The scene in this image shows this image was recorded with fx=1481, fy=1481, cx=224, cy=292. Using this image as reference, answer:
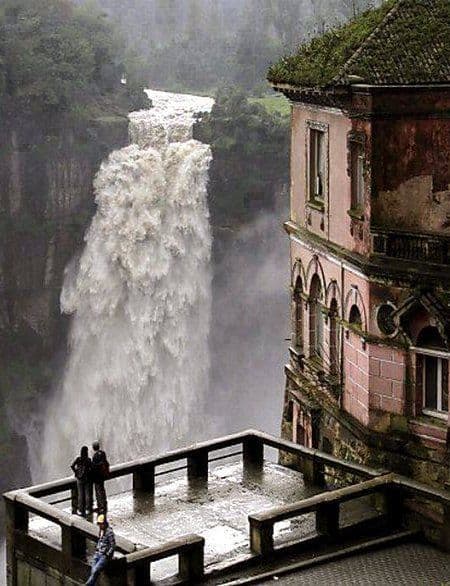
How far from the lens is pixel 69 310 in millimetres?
85688

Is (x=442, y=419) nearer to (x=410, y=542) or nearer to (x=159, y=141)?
(x=410, y=542)

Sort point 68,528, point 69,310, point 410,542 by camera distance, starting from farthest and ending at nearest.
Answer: point 69,310 < point 410,542 < point 68,528

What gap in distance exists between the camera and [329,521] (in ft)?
90.7

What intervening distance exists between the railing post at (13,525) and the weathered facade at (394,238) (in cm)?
719

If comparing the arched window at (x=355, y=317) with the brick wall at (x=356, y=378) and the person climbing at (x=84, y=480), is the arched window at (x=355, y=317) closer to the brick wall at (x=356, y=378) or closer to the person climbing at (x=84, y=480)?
the brick wall at (x=356, y=378)

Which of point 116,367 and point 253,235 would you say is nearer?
point 116,367

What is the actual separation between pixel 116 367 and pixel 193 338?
18.1 feet

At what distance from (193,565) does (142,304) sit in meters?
60.1

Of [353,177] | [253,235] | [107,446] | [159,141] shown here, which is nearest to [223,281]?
[253,235]

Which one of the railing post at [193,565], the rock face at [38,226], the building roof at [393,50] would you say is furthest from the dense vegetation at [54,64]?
the railing post at [193,565]

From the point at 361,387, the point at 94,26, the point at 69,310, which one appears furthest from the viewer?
the point at 94,26

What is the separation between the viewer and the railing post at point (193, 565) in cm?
2527

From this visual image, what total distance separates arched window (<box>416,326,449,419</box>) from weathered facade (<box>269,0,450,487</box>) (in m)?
0.02

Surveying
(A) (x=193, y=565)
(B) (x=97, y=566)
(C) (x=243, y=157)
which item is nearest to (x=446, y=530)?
(A) (x=193, y=565)
